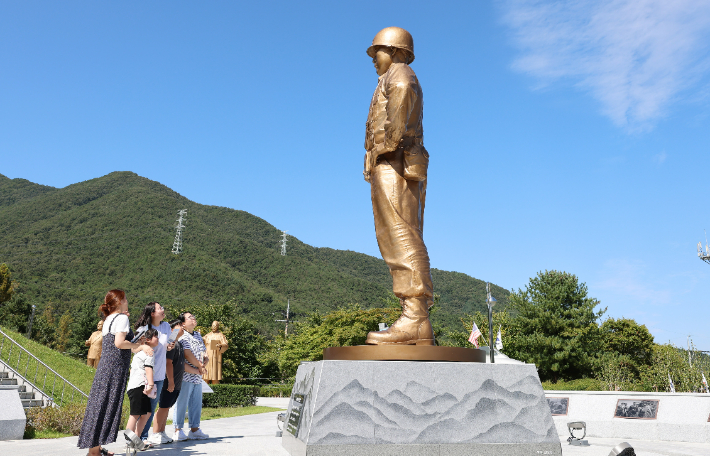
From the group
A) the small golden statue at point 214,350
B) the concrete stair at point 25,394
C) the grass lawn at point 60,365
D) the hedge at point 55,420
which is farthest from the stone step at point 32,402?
the small golden statue at point 214,350

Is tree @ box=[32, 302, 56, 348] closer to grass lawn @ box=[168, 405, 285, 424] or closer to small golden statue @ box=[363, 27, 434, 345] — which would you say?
grass lawn @ box=[168, 405, 285, 424]

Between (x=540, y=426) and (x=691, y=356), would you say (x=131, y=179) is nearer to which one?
(x=691, y=356)

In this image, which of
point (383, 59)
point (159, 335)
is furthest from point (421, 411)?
point (383, 59)

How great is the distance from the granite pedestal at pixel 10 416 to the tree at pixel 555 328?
107ft

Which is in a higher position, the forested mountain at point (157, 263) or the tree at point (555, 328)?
the forested mountain at point (157, 263)

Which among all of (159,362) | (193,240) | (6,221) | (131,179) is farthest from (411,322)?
(131,179)

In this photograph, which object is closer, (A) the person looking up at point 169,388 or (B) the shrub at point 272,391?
(A) the person looking up at point 169,388

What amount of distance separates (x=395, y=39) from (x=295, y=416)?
4356 millimetres

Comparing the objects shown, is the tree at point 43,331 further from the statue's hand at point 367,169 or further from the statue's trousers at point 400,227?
the statue's trousers at point 400,227

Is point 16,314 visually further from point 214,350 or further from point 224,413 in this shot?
point 214,350

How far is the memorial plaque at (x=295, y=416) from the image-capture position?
16.3 ft

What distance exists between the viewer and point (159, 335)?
5887 mm

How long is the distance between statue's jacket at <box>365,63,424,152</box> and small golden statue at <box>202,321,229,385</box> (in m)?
7.08

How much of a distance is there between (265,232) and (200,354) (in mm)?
113747
